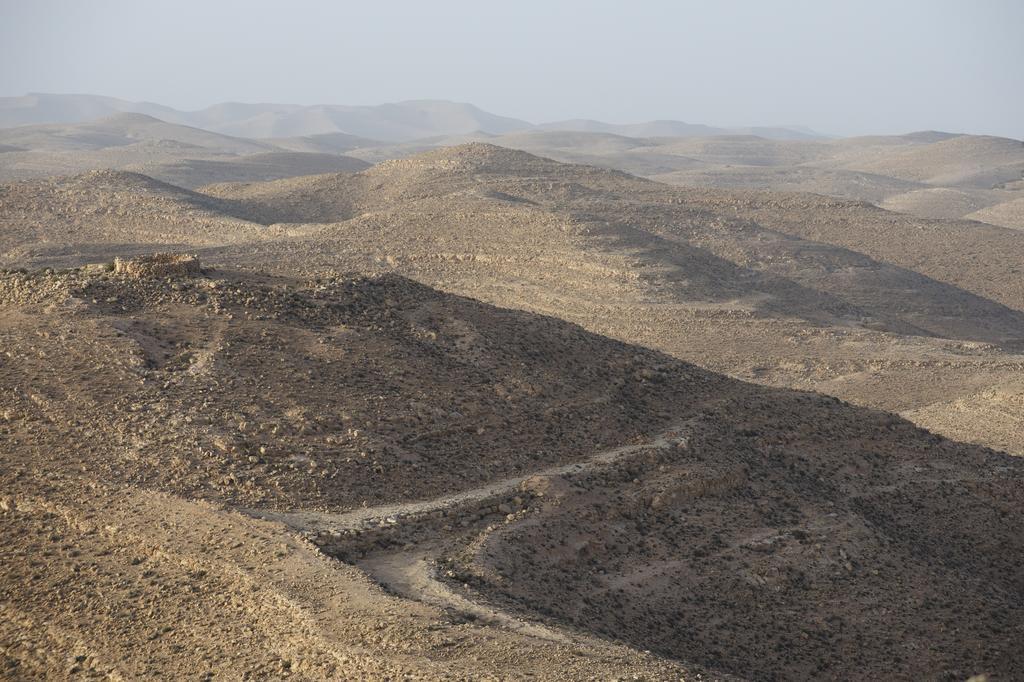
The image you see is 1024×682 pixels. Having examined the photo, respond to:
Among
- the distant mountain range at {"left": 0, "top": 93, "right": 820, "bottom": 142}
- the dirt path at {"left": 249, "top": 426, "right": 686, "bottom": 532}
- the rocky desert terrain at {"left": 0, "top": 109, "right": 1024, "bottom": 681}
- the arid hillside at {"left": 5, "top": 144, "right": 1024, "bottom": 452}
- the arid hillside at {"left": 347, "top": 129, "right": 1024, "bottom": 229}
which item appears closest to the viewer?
the rocky desert terrain at {"left": 0, "top": 109, "right": 1024, "bottom": 681}

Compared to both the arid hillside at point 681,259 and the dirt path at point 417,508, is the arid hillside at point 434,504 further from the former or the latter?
the arid hillside at point 681,259

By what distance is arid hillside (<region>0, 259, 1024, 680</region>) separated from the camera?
28.4 feet

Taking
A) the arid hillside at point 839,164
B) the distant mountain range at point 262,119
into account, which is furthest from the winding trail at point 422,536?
the distant mountain range at point 262,119

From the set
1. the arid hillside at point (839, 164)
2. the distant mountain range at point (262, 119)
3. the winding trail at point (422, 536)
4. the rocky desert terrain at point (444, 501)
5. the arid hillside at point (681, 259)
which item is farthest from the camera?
the distant mountain range at point (262, 119)

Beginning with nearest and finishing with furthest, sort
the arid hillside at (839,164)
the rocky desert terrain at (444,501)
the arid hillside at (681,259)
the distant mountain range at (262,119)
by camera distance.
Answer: the rocky desert terrain at (444,501)
the arid hillside at (681,259)
the arid hillside at (839,164)
the distant mountain range at (262,119)

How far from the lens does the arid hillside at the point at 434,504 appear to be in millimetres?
8664

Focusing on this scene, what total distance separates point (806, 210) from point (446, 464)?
3178 cm

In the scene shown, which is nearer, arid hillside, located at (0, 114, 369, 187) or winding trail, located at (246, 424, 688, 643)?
winding trail, located at (246, 424, 688, 643)

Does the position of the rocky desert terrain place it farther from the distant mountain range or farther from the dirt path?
the distant mountain range

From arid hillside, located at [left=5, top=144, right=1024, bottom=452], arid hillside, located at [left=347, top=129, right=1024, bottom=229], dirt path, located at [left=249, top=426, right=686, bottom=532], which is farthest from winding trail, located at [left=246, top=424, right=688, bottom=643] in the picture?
arid hillside, located at [left=347, top=129, right=1024, bottom=229]

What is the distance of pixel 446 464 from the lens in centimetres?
1177

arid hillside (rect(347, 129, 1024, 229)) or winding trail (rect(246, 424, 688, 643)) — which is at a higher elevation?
arid hillside (rect(347, 129, 1024, 229))

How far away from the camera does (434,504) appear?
1098 centimetres

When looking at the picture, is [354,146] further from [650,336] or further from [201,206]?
[650,336]
